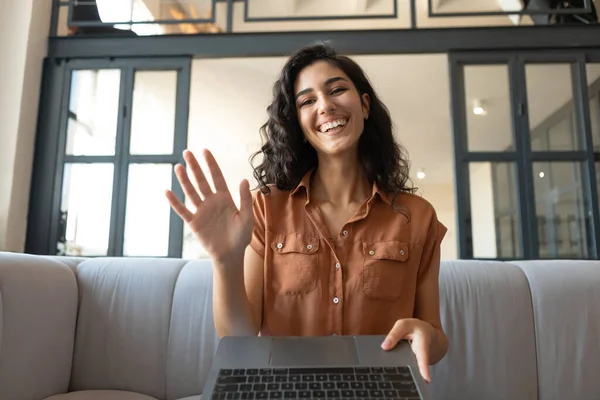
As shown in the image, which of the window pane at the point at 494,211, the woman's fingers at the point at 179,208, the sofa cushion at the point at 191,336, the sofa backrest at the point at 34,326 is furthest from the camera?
the window pane at the point at 494,211

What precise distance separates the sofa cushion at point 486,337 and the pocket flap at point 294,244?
2.22ft

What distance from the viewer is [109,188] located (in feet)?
8.01

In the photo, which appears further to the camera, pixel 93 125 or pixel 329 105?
pixel 93 125

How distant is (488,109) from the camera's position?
2426mm

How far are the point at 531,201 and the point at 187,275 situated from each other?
170 cm

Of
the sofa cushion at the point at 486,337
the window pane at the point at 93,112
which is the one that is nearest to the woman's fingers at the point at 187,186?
the sofa cushion at the point at 486,337

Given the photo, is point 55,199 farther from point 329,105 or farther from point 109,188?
point 329,105

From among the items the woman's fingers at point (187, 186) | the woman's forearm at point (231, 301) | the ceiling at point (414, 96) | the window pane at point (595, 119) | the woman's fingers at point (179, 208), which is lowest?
the woman's forearm at point (231, 301)

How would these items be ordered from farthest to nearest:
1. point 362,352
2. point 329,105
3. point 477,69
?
point 477,69 < point 329,105 < point 362,352

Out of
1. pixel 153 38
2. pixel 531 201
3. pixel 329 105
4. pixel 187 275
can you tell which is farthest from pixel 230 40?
pixel 531 201

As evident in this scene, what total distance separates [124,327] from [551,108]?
224 centimetres

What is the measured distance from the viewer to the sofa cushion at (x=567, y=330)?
4.63 ft

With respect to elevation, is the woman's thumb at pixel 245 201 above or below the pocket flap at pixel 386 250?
above

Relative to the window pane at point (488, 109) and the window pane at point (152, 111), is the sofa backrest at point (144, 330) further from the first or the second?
the window pane at point (488, 109)
